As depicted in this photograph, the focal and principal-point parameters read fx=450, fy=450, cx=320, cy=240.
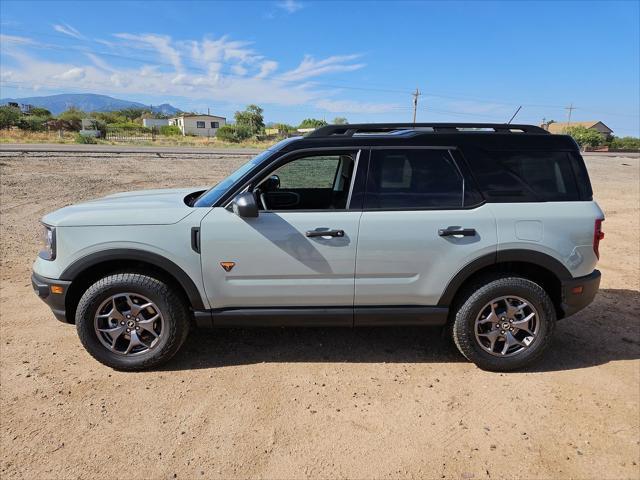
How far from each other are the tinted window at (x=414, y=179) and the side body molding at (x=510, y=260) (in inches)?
19.0

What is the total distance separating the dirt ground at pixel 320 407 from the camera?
2.63 m

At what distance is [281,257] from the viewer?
3.40m

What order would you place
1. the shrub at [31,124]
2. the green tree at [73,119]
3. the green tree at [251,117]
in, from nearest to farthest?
the shrub at [31,124], the green tree at [73,119], the green tree at [251,117]

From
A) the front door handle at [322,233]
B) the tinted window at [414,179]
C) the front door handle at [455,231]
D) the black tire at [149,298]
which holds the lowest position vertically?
the black tire at [149,298]

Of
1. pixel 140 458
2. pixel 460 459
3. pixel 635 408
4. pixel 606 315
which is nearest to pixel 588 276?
pixel 635 408

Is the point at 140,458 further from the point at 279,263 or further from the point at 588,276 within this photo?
the point at 588,276

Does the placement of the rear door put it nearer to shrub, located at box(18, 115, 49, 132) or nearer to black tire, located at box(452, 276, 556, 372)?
black tire, located at box(452, 276, 556, 372)

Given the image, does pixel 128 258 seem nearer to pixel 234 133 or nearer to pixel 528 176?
pixel 528 176

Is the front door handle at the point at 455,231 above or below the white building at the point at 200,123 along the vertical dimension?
below

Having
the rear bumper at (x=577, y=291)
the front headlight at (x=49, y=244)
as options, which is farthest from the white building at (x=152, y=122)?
the rear bumper at (x=577, y=291)

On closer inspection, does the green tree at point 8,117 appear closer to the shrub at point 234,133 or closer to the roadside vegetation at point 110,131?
the roadside vegetation at point 110,131

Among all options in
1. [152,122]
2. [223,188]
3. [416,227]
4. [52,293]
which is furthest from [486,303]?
[152,122]

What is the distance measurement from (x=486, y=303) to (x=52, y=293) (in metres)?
3.38

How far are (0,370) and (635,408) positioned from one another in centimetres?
479
